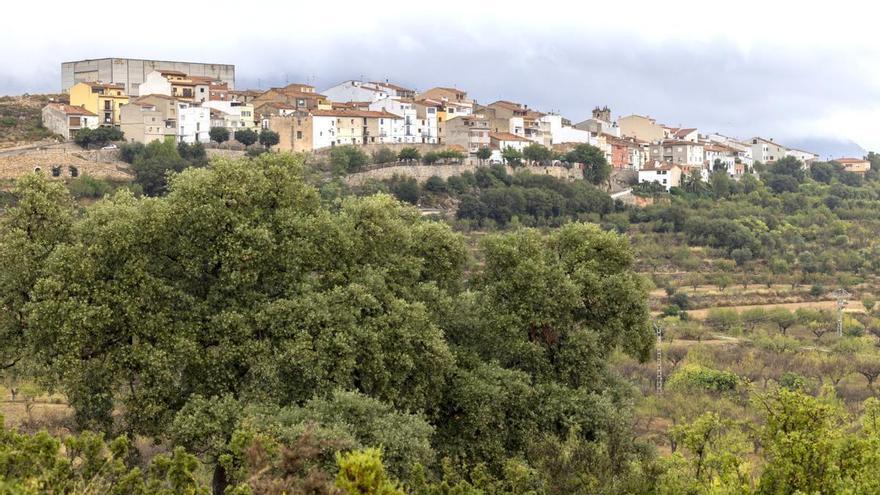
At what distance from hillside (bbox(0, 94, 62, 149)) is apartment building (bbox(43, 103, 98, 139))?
68 cm

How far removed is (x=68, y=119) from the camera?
6069cm

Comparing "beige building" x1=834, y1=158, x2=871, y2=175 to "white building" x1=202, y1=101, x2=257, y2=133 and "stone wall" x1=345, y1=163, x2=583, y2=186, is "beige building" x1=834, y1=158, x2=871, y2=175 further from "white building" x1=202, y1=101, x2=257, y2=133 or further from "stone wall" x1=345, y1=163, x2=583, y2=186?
"white building" x1=202, y1=101, x2=257, y2=133

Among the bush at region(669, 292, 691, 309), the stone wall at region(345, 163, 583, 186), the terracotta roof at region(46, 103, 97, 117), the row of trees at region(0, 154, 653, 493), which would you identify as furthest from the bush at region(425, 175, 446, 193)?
the row of trees at region(0, 154, 653, 493)

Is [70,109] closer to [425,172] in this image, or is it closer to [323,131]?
[323,131]

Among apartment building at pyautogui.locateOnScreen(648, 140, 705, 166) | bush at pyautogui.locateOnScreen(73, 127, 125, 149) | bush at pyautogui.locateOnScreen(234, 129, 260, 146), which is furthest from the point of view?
apartment building at pyautogui.locateOnScreen(648, 140, 705, 166)

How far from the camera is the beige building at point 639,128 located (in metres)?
97.4

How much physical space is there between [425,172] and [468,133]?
28.9 feet

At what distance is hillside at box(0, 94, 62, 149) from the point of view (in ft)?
196

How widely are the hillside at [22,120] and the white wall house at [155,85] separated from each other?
6.08m

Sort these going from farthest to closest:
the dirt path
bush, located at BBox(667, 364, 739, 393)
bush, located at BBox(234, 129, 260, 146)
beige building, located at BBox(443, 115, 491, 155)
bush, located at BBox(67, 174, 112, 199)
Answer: beige building, located at BBox(443, 115, 491, 155), bush, located at BBox(234, 129, 260, 146), bush, located at BBox(67, 174, 112, 199), the dirt path, bush, located at BBox(667, 364, 739, 393)

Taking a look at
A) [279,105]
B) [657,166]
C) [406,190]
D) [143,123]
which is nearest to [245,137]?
[143,123]

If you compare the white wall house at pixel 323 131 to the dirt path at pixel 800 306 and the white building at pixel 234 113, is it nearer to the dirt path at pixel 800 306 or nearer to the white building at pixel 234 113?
the white building at pixel 234 113

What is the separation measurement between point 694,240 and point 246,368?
155 feet

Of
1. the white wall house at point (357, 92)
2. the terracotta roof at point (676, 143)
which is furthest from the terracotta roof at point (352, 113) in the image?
the terracotta roof at point (676, 143)
